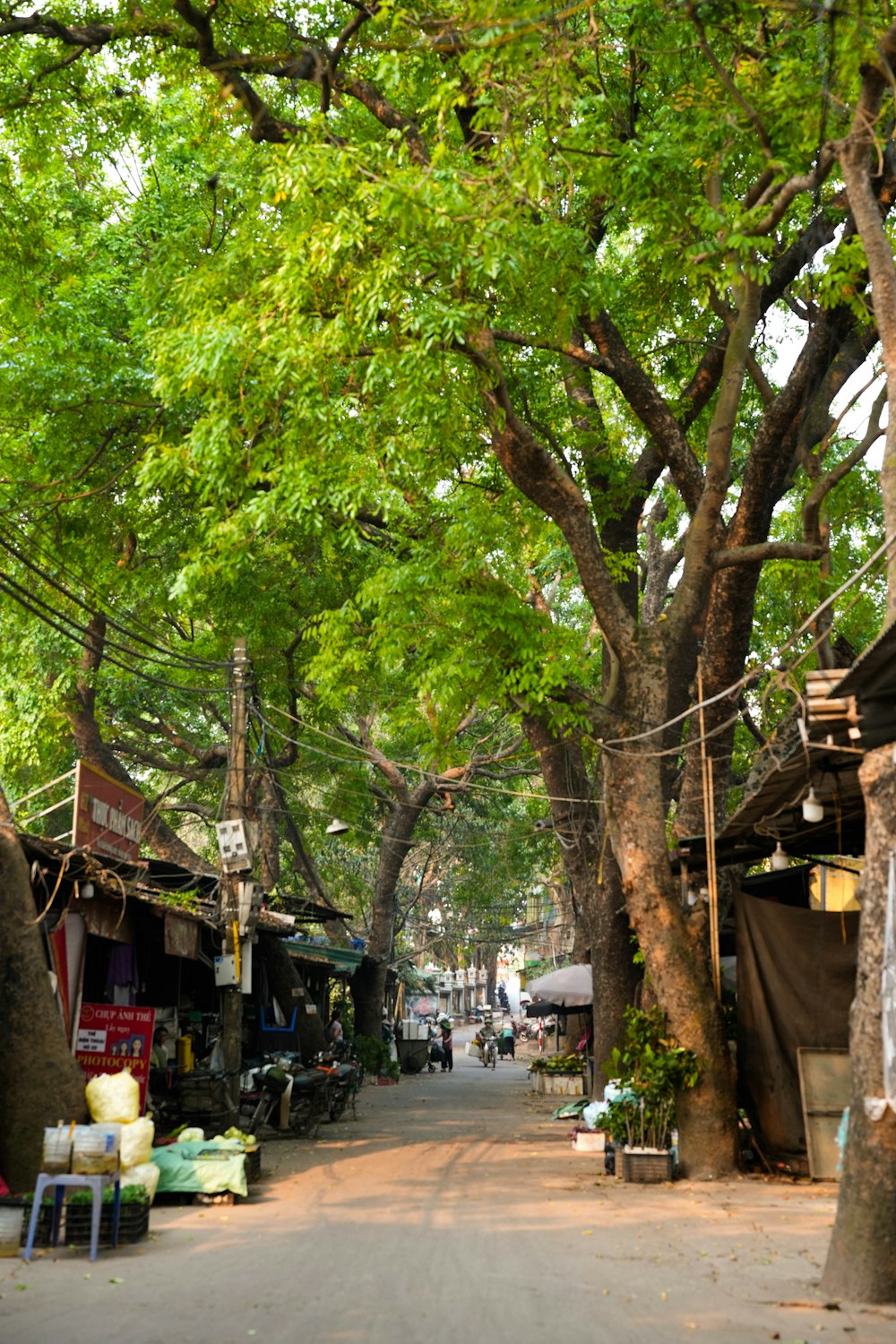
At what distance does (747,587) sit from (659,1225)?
6.75 meters

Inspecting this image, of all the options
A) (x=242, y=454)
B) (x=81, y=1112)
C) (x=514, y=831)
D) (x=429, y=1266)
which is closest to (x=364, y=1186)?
(x=81, y=1112)

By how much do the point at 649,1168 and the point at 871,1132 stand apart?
223 inches

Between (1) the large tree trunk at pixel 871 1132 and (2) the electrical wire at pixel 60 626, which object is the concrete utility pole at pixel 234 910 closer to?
(2) the electrical wire at pixel 60 626

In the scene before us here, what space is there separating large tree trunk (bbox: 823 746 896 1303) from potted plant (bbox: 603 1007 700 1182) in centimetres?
472

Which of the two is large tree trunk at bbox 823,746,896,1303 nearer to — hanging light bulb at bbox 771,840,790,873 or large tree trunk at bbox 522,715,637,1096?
hanging light bulb at bbox 771,840,790,873

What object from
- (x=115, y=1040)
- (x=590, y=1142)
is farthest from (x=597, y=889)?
(x=115, y=1040)

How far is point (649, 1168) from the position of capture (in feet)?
38.5

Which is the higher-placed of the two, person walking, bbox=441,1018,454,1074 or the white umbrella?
the white umbrella

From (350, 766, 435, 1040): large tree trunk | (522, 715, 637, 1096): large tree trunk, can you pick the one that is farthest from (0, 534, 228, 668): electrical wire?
(350, 766, 435, 1040): large tree trunk

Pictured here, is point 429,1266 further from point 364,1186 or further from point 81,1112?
point 364,1186

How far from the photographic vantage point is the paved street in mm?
6207

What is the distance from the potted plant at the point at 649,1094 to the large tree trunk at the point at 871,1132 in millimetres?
4719

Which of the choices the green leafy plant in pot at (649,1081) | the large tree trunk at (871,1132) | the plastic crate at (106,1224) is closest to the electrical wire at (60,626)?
the plastic crate at (106,1224)

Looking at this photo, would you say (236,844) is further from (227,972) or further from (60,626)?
(60,626)
